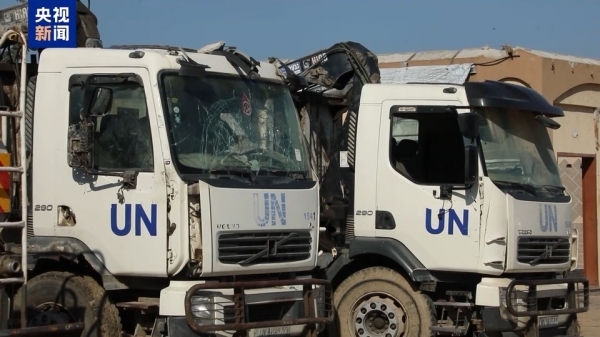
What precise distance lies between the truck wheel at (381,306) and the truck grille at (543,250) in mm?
1061

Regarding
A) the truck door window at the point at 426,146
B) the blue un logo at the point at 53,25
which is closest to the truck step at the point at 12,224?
the blue un logo at the point at 53,25

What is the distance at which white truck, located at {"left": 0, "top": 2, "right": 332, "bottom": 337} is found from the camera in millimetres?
7820

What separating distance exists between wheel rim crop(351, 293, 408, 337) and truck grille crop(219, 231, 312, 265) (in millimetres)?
1670

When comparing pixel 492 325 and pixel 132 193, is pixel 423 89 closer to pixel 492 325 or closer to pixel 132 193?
pixel 492 325

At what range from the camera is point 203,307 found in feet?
25.6

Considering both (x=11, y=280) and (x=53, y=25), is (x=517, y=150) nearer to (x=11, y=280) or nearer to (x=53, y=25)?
(x=53, y=25)

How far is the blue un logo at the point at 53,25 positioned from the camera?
390 inches

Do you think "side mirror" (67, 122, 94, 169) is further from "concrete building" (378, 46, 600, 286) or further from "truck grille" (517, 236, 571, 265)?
"concrete building" (378, 46, 600, 286)

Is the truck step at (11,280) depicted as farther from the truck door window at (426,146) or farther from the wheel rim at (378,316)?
the truck door window at (426,146)

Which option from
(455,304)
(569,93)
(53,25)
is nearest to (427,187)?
(455,304)

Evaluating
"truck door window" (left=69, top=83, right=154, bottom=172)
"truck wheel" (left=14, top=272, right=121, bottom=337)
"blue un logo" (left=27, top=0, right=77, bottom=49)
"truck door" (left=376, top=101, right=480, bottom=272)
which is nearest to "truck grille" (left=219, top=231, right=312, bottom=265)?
"truck door window" (left=69, top=83, right=154, bottom=172)

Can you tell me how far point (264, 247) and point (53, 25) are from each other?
405 cm

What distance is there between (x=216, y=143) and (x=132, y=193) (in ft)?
2.69

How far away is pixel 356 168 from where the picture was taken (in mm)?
10172
